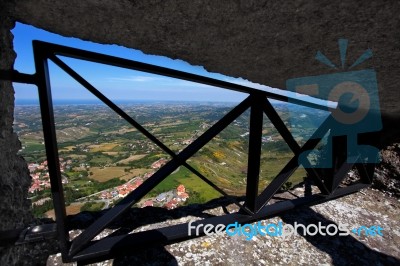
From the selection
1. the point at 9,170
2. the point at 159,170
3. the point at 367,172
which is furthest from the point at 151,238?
the point at 367,172

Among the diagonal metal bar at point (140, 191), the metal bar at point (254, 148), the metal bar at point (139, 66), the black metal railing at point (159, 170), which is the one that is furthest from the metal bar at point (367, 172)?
the diagonal metal bar at point (140, 191)

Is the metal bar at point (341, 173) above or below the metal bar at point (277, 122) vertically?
below

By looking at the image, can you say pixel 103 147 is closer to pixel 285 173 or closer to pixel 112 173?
pixel 112 173

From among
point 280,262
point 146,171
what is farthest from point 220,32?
point 146,171

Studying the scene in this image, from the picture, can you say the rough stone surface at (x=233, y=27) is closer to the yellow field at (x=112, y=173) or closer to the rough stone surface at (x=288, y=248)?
the rough stone surface at (x=288, y=248)

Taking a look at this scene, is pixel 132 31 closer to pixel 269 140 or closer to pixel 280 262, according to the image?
pixel 280 262

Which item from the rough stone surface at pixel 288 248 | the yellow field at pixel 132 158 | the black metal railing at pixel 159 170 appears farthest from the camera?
the yellow field at pixel 132 158
